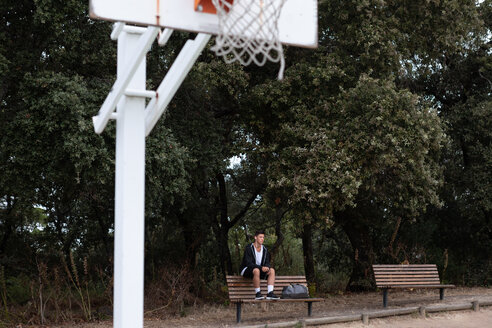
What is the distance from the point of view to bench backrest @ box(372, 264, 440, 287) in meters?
12.4

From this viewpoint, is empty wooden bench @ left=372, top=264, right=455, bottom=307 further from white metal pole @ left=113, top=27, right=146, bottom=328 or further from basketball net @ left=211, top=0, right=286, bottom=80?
basketball net @ left=211, top=0, right=286, bottom=80

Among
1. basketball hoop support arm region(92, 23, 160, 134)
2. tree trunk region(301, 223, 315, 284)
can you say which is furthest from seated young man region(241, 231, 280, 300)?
tree trunk region(301, 223, 315, 284)

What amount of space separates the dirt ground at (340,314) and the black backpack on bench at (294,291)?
0.44m

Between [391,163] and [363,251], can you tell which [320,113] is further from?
[363,251]

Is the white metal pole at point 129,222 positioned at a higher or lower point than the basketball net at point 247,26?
lower

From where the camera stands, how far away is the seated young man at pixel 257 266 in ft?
35.0

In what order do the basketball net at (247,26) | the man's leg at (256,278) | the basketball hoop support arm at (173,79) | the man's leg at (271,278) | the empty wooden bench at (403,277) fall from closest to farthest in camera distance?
the basketball net at (247,26) < the basketball hoop support arm at (173,79) < the man's leg at (256,278) < the man's leg at (271,278) < the empty wooden bench at (403,277)

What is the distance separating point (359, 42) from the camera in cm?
1366

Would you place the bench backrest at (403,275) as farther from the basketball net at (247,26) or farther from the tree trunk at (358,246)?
the basketball net at (247,26)

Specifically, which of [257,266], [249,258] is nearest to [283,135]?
[249,258]

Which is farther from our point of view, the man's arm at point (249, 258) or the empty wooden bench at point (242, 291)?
the man's arm at point (249, 258)

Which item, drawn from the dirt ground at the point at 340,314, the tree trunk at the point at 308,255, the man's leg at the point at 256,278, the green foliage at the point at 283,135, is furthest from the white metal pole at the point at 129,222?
the tree trunk at the point at 308,255

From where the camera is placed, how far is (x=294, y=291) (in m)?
10.9

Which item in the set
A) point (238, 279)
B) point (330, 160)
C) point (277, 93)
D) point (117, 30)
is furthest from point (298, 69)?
point (117, 30)
